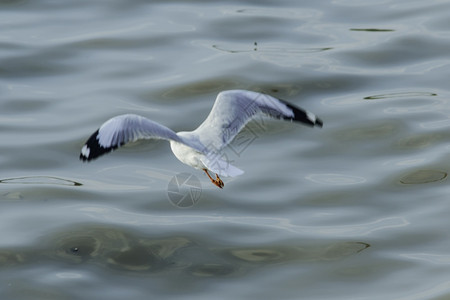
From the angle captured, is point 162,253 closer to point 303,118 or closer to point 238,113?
point 238,113

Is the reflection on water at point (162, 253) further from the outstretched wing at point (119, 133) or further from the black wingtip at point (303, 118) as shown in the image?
the outstretched wing at point (119, 133)

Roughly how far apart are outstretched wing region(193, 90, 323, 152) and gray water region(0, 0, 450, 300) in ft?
3.55

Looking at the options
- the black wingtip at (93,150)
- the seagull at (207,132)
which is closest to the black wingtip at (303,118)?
the seagull at (207,132)

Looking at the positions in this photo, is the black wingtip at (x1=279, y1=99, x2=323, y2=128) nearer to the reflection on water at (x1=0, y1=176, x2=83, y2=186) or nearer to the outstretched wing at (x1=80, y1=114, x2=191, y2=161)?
the outstretched wing at (x1=80, y1=114, x2=191, y2=161)

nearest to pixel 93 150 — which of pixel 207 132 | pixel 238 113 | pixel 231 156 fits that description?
pixel 207 132

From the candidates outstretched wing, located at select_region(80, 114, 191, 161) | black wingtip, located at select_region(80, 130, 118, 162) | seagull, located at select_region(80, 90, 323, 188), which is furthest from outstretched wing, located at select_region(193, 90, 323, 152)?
black wingtip, located at select_region(80, 130, 118, 162)

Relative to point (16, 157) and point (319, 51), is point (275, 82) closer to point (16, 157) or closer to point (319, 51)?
point (319, 51)

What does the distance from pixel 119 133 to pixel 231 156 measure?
2.14m

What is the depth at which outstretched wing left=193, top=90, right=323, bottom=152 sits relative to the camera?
20.7 feet

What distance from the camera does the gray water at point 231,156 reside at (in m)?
6.92

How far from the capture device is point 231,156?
8.07 metres

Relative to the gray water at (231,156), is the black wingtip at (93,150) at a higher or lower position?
higher

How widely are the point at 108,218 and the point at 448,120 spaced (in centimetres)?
320

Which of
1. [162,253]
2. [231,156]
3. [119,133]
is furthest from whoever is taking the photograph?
[231,156]
